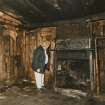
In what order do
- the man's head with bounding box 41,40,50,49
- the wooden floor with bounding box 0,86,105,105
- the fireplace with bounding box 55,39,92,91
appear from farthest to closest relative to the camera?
the man's head with bounding box 41,40,50,49 → the fireplace with bounding box 55,39,92,91 → the wooden floor with bounding box 0,86,105,105

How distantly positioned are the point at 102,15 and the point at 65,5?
1178mm

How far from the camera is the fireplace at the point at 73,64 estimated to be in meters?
6.54

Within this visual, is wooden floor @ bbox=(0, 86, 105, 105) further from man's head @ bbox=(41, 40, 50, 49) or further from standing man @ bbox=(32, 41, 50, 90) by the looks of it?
man's head @ bbox=(41, 40, 50, 49)

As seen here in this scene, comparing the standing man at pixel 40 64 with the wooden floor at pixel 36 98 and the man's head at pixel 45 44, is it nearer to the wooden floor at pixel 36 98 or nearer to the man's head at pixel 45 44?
the man's head at pixel 45 44

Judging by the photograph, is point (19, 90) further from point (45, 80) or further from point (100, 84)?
point (100, 84)

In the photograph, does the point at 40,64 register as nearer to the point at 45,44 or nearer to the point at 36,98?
the point at 45,44

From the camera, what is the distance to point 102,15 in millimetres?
6184

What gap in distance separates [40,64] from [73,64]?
1.24m

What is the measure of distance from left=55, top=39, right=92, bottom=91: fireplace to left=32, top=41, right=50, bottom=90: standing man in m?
0.44

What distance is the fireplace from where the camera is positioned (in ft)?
21.5

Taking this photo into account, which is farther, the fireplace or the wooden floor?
the fireplace

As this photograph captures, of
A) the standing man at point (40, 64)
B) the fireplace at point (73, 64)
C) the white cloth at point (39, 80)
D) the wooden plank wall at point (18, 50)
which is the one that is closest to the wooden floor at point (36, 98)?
the white cloth at point (39, 80)

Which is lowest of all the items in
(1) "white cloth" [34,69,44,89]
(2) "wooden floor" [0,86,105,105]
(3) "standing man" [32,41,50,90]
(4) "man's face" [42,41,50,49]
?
(2) "wooden floor" [0,86,105,105]

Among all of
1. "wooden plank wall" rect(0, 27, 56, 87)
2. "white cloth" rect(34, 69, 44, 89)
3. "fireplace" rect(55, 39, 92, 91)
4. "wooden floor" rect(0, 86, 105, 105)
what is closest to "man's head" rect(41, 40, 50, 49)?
"wooden plank wall" rect(0, 27, 56, 87)
